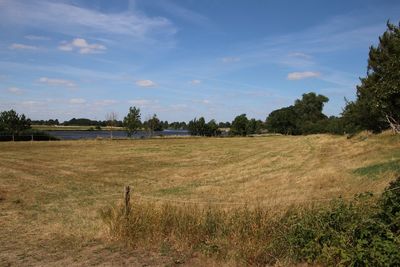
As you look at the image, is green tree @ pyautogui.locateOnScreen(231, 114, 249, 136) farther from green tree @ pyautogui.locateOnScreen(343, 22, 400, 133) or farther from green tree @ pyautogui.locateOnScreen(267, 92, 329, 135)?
green tree @ pyautogui.locateOnScreen(343, 22, 400, 133)

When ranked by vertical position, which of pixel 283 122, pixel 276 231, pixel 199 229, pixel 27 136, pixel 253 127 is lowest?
pixel 199 229

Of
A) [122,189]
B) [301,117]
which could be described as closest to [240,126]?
[301,117]

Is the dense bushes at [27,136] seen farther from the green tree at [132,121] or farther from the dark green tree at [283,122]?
the dark green tree at [283,122]

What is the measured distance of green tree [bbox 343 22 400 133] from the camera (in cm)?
1473

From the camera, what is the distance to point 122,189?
75.2 ft

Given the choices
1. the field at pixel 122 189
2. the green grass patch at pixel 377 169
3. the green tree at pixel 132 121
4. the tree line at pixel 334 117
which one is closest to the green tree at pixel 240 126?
the tree line at pixel 334 117

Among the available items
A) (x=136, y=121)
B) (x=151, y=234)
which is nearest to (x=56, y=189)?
(x=151, y=234)

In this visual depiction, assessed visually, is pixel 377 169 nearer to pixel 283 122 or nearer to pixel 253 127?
pixel 253 127

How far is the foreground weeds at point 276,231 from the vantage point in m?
6.84

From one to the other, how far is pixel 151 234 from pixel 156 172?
887 inches

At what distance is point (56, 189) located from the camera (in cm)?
2222

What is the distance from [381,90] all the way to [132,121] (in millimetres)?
84849

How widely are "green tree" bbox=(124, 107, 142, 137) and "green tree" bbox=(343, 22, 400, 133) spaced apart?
52237 mm

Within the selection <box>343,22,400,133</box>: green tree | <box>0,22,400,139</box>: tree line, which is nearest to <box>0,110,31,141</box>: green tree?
<box>0,22,400,139</box>: tree line
